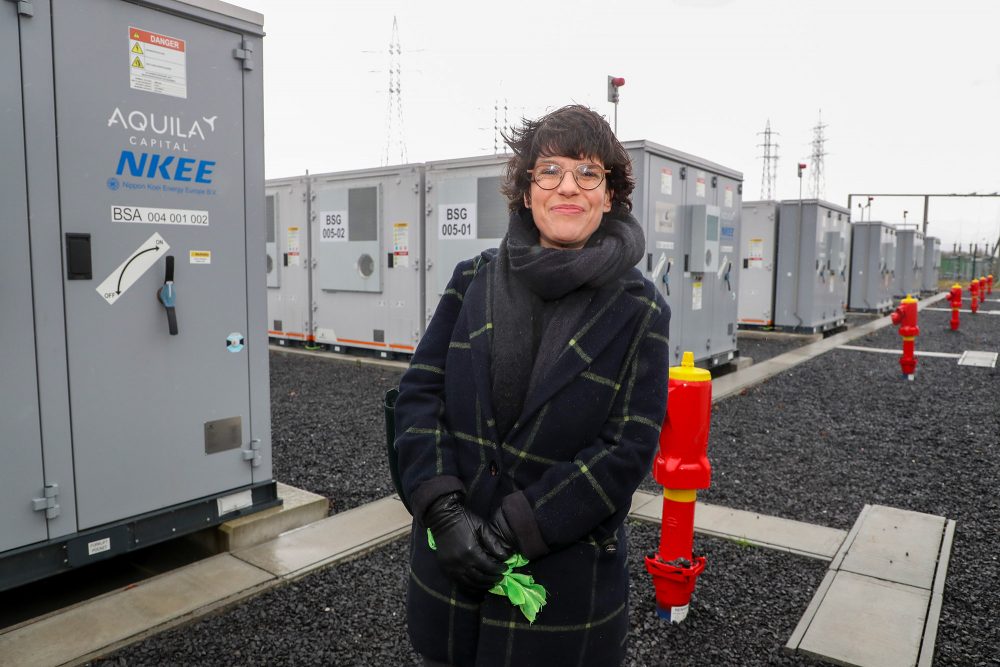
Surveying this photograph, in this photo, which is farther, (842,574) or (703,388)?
(842,574)

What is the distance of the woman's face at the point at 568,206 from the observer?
1751 millimetres

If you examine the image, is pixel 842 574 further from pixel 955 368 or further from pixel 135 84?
pixel 955 368

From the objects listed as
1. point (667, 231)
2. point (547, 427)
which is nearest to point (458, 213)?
point (667, 231)

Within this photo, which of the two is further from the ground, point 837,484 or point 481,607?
point 481,607

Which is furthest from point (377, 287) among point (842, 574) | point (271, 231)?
point (842, 574)

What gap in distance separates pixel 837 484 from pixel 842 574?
65.2 inches

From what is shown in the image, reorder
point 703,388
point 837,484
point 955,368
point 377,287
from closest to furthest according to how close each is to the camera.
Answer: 1. point 703,388
2. point 837,484
3. point 377,287
4. point 955,368

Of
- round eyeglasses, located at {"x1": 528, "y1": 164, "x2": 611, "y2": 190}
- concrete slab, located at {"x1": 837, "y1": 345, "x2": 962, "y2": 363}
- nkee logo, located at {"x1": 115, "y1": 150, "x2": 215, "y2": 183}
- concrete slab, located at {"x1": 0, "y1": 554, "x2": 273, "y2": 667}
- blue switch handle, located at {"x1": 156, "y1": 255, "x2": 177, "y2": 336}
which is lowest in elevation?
concrete slab, located at {"x1": 0, "y1": 554, "x2": 273, "y2": 667}

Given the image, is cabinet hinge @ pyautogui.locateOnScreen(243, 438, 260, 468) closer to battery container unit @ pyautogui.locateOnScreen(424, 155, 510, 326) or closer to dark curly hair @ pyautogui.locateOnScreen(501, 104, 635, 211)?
dark curly hair @ pyautogui.locateOnScreen(501, 104, 635, 211)

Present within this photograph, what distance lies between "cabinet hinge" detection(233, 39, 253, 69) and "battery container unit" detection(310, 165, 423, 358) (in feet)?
17.2

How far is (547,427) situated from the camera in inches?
66.6

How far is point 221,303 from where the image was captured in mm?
3793

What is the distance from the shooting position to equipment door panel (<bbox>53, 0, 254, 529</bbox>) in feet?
10.5

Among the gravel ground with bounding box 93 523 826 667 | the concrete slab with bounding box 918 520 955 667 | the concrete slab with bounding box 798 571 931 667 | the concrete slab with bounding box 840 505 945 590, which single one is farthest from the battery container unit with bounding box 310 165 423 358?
the concrete slab with bounding box 798 571 931 667
